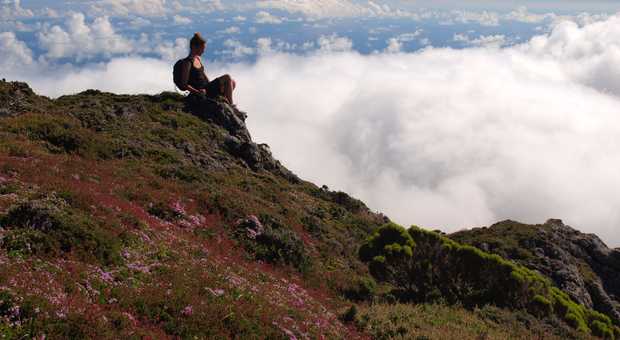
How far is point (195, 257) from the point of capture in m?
15.0

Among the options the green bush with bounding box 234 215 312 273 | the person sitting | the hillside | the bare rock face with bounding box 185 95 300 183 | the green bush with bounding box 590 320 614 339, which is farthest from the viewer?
the bare rock face with bounding box 185 95 300 183

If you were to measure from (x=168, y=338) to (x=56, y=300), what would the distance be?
2367 millimetres

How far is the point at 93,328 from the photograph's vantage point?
7945mm

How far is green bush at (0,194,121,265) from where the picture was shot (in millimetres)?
10641

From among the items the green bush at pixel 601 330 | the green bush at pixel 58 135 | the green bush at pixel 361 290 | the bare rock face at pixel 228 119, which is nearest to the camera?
the green bush at pixel 361 290

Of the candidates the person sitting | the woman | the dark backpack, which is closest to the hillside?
the dark backpack

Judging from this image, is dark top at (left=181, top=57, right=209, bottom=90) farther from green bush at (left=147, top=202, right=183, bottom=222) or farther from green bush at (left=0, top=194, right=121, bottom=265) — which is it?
green bush at (left=0, top=194, right=121, bottom=265)

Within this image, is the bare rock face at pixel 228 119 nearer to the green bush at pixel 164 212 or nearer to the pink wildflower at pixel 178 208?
the pink wildflower at pixel 178 208

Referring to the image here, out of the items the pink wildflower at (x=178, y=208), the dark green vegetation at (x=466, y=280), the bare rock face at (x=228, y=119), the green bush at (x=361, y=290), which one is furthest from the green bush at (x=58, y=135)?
the dark green vegetation at (x=466, y=280)

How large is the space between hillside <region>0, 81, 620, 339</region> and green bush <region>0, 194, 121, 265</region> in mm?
43

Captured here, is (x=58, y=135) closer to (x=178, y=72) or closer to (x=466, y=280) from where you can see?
(x=178, y=72)

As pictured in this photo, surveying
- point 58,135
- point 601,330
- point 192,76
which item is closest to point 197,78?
point 192,76

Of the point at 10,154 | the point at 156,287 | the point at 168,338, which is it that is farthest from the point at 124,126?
the point at 168,338

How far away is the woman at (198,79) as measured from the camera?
39.3 meters
